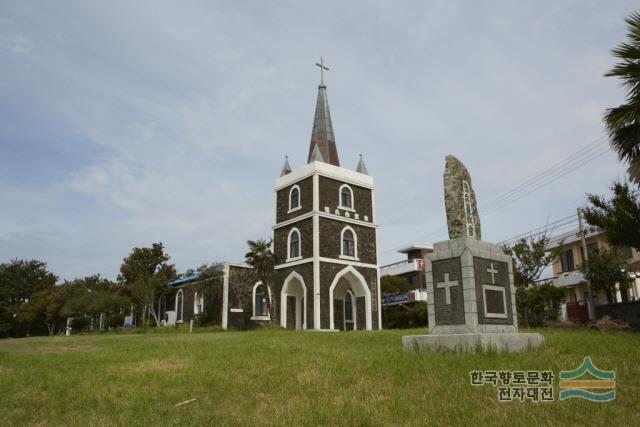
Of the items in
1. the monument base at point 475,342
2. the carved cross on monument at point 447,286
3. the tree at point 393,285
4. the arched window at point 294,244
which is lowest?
the monument base at point 475,342

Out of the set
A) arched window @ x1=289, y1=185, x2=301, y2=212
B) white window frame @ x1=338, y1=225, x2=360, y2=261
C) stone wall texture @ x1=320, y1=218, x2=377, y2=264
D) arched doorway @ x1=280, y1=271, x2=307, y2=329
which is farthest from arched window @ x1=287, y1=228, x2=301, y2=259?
white window frame @ x1=338, y1=225, x2=360, y2=261

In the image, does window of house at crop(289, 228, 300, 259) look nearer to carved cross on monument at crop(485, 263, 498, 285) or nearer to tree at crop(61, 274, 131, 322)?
tree at crop(61, 274, 131, 322)

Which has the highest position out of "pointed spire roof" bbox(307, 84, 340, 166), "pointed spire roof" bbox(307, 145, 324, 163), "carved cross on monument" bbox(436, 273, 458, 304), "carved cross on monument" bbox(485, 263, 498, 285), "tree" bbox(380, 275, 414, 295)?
"pointed spire roof" bbox(307, 84, 340, 166)

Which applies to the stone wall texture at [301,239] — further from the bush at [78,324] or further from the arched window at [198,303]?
the bush at [78,324]

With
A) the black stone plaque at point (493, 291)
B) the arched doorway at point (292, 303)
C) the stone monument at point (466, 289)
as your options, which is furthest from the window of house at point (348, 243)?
the black stone plaque at point (493, 291)

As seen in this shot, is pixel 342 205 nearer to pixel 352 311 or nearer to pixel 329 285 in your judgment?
pixel 329 285

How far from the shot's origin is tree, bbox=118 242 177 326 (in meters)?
35.7

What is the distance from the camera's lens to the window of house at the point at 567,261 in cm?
4206

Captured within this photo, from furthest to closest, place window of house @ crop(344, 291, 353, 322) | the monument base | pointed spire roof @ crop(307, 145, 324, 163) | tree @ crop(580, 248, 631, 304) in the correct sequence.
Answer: window of house @ crop(344, 291, 353, 322) → pointed spire roof @ crop(307, 145, 324, 163) → tree @ crop(580, 248, 631, 304) → the monument base

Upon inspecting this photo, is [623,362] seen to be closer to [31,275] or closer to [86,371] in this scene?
[86,371]

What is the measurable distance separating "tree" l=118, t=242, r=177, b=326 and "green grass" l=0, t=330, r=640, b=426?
77.0ft

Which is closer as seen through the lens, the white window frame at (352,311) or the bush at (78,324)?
the white window frame at (352,311)

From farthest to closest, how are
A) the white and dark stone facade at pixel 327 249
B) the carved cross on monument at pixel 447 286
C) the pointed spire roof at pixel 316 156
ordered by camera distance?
the pointed spire roof at pixel 316 156 < the white and dark stone facade at pixel 327 249 < the carved cross on monument at pixel 447 286

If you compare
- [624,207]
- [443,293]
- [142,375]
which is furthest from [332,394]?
[624,207]
